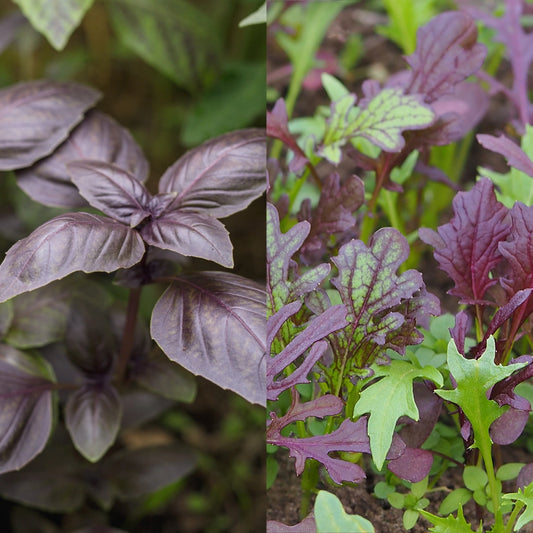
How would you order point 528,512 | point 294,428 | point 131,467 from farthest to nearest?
Answer: 1. point 131,467
2. point 294,428
3. point 528,512

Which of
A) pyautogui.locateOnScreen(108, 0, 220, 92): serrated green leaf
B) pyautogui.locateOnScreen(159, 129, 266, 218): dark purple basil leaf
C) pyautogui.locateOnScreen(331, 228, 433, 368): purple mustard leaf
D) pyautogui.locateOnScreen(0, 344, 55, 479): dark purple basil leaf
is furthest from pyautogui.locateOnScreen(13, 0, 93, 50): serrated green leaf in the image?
pyautogui.locateOnScreen(331, 228, 433, 368): purple mustard leaf

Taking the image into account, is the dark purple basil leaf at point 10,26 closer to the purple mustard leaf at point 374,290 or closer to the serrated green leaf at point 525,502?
the purple mustard leaf at point 374,290

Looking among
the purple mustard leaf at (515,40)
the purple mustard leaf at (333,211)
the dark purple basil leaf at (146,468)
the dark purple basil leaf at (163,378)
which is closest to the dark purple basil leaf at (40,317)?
the dark purple basil leaf at (163,378)

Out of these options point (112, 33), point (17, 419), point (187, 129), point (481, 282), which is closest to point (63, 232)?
point (17, 419)

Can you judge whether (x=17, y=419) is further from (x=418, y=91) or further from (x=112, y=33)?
(x=112, y=33)

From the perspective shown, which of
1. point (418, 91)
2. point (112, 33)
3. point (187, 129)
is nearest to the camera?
point (418, 91)

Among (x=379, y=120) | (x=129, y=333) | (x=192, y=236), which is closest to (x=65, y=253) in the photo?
(x=192, y=236)

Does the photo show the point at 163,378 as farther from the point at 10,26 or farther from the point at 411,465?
the point at 10,26
